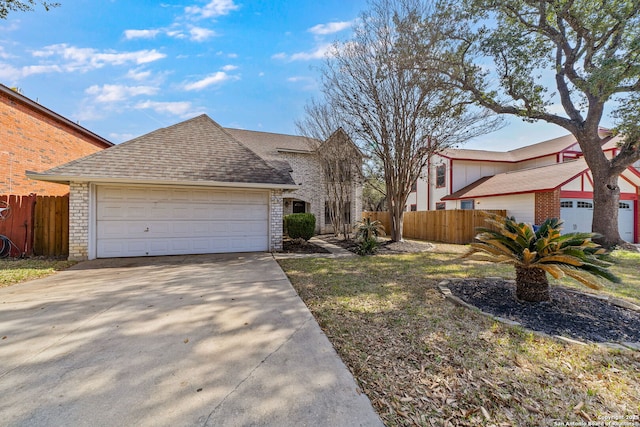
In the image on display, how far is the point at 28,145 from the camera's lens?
9.93 metres

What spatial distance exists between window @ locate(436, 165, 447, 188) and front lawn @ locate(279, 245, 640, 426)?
14.8 m

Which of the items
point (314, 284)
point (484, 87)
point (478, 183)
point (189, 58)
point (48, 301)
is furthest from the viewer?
point (478, 183)

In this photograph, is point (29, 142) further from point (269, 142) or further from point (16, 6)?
point (269, 142)

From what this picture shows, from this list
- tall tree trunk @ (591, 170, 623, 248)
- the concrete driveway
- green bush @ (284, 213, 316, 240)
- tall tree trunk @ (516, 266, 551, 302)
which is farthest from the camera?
green bush @ (284, 213, 316, 240)

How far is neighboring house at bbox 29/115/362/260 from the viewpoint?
7582 mm

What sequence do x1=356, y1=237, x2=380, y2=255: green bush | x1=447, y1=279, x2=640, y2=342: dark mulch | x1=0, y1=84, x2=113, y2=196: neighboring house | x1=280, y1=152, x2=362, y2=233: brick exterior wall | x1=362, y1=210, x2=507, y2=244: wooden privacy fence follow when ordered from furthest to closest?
x1=280, y1=152, x2=362, y2=233: brick exterior wall → x1=362, y1=210, x2=507, y2=244: wooden privacy fence → x1=0, y1=84, x2=113, y2=196: neighboring house → x1=356, y1=237, x2=380, y2=255: green bush → x1=447, y1=279, x2=640, y2=342: dark mulch

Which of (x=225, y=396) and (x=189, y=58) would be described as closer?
(x=225, y=396)

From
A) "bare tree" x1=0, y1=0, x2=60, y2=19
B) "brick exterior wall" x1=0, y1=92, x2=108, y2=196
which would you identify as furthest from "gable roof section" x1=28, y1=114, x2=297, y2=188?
"brick exterior wall" x1=0, y1=92, x2=108, y2=196

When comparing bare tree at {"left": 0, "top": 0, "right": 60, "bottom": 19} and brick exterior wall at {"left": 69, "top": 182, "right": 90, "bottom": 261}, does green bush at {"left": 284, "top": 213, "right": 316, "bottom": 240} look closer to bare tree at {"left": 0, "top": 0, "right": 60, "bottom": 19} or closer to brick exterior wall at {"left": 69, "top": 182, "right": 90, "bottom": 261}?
brick exterior wall at {"left": 69, "top": 182, "right": 90, "bottom": 261}

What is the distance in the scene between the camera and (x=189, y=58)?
8.73 m

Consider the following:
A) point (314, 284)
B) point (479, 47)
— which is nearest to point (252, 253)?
point (314, 284)

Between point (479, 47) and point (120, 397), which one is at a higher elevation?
point (479, 47)

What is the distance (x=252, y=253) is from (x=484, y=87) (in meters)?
10.5

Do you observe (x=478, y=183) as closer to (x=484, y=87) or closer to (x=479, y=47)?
(x=484, y=87)
